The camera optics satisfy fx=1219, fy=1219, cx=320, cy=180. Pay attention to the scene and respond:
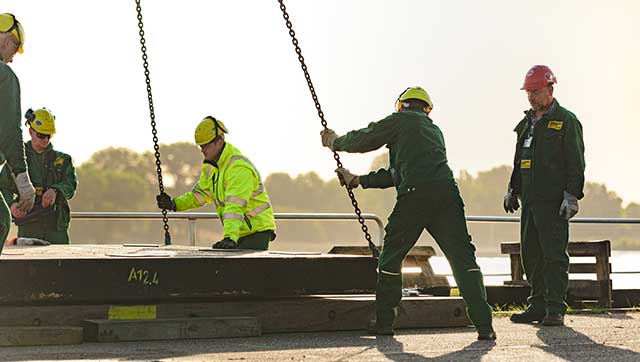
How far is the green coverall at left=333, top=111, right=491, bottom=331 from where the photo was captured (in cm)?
886

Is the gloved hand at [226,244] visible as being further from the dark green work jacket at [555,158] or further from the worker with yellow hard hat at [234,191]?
the dark green work jacket at [555,158]

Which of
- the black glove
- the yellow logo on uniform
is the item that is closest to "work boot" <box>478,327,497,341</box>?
the yellow logo on uniform

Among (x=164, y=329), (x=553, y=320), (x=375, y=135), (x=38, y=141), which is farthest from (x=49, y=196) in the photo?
(x=553, y=320)

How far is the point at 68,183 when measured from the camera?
478 inches

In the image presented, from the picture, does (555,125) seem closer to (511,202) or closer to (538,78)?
(538,78)

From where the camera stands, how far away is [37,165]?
39.2 ft

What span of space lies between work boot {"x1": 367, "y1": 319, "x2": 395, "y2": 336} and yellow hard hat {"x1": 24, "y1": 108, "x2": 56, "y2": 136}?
14.5ft

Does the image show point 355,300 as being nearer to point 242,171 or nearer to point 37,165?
point 242,171

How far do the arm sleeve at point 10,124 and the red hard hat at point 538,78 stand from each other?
460cm

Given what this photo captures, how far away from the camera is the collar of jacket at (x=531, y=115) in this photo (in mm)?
10570

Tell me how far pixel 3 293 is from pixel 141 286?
3.13 ft

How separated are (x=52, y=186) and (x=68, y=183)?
18 centimetres

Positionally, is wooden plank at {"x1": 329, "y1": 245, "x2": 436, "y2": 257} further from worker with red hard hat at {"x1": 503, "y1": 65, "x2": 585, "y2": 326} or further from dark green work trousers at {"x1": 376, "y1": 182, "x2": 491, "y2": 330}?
dark green work trousers at {"x1": 376, "y1": 182, "x2": 491, "y2": 330}

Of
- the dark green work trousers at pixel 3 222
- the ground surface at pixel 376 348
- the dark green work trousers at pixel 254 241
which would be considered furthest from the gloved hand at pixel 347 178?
the dark green work trousers at pixel 3 222
